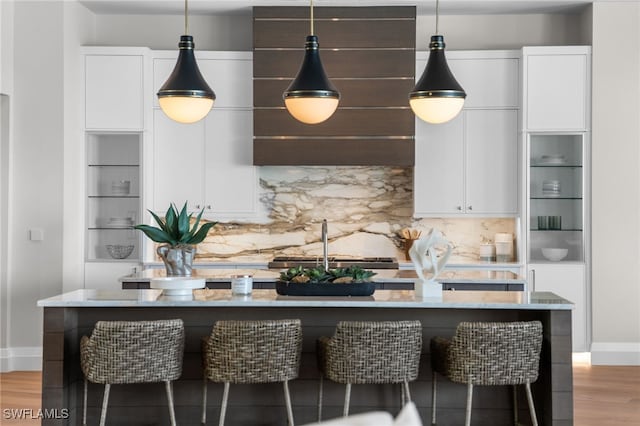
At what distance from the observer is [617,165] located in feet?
23.5

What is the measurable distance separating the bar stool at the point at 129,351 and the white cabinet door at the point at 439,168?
3533 millimetres

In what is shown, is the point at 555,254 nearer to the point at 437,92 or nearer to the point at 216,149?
the point at 437,92

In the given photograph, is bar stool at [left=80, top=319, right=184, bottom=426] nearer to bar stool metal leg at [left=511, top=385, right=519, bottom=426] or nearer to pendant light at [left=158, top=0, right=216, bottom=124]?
pendant light at [left=158, top=0, right=216, bottom=124]

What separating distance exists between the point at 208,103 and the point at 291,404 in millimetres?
1855

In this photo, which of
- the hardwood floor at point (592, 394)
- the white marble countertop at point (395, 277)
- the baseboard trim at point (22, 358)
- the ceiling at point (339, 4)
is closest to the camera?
the hardwood floor at point (592, 394)

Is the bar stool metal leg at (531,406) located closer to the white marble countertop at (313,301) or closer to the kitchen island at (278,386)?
the kitchen island at (278,386)

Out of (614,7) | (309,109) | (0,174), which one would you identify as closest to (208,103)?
(309,109)

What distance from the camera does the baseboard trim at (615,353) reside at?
711 cm

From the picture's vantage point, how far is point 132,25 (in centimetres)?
770

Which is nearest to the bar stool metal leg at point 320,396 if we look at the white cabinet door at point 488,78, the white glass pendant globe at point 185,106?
the white glass pendant globe at point 185,106

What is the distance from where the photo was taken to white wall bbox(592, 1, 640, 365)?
7.14 m

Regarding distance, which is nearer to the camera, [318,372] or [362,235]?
[318,372]

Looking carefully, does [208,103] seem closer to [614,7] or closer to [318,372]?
[318,372]

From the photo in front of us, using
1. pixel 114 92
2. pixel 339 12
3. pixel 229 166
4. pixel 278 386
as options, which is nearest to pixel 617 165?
pixel 339 12
